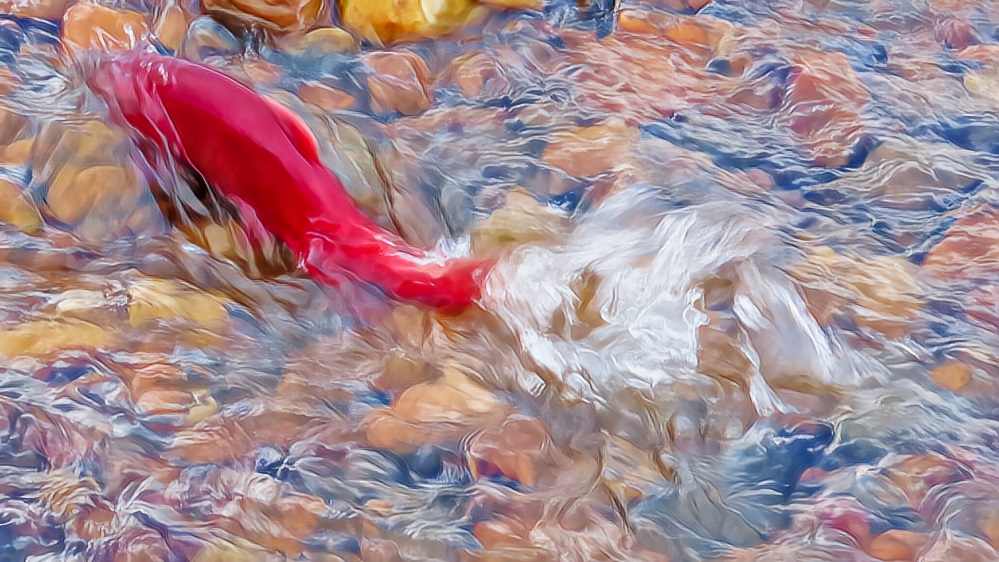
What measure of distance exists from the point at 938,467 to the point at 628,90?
3.73 feet

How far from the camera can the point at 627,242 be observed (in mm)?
1818

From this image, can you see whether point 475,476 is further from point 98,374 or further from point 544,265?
point 98,374

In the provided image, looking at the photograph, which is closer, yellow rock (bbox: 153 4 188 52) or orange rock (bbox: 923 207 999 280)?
orange rock (bbox: 923 207 999 280)

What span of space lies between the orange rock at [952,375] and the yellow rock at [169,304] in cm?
124

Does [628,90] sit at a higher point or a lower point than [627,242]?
higher

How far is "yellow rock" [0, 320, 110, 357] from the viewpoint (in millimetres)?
1518

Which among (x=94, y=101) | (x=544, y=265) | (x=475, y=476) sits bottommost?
(x=475, y=476)

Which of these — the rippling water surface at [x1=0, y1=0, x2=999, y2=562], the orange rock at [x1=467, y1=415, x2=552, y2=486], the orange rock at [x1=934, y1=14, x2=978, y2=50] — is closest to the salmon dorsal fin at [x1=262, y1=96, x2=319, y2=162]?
the rippling water surface at [x1=0, y1=0, x2=999, y2=562]

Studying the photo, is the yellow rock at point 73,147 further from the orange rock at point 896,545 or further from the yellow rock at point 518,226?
the orange rock at point 896,545

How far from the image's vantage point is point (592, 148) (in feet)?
6.72

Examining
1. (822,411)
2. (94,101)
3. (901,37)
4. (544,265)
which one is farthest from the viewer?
(901,37)

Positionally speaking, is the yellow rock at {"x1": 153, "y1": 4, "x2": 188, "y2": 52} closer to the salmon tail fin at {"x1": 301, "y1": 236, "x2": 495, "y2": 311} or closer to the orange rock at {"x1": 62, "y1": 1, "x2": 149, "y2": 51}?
the orange rock at {"x1": 62, "y1": 1, "x2": 149, "y2": 51}

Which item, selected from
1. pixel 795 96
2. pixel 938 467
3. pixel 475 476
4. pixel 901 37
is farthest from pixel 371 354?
pixel 901 37

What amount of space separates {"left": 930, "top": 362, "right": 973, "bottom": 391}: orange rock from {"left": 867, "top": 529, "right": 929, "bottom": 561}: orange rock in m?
0.33
